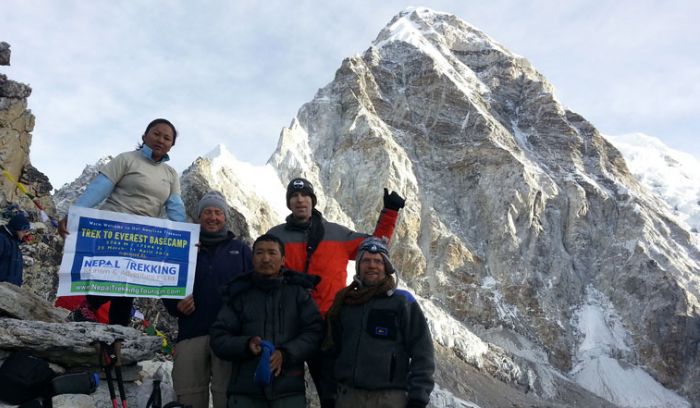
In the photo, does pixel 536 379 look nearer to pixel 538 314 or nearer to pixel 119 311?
pixel 538 314

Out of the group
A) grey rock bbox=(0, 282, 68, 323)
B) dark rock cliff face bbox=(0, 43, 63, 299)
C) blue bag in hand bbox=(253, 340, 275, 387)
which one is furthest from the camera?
dark rock cliff face bbox=(0, 43, 63, 299)

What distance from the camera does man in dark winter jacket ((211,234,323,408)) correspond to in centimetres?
444

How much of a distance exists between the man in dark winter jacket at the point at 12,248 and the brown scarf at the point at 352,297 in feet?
17.2

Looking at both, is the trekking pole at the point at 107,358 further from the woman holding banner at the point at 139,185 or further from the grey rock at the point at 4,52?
the grey rock at the point at 4,52

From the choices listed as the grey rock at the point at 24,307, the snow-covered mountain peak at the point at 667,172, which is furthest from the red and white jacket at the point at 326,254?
the snow-covered mountain peak at the point at 667,172

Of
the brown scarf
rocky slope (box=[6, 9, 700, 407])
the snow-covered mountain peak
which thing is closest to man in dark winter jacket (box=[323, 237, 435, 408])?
the brown scarf

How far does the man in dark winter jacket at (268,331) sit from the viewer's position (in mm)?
4441

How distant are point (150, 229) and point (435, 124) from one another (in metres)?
83.3

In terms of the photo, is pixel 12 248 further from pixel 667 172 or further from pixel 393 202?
pixel 667 172

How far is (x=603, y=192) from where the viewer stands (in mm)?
85812

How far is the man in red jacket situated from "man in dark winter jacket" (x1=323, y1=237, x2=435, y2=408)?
431 millimetres

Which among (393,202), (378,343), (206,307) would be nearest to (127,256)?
(206,307)

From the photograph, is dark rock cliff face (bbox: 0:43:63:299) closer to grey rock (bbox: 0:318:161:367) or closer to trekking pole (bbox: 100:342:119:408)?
grey rock (bbox: 0:318:161:367)

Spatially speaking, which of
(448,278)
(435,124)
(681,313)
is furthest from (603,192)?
(448,278)
